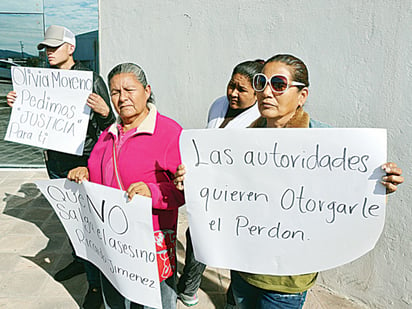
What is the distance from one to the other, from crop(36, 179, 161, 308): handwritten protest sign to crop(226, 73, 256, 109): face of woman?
1.09 metres

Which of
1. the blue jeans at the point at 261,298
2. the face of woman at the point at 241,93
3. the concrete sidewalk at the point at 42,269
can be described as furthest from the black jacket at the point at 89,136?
the blue jeans at the point at 261,298

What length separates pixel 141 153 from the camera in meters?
1.74

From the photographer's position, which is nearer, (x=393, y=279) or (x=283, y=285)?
(x=283, y=285)

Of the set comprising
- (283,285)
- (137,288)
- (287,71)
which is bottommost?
(137,288)

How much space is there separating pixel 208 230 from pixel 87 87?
1.41 meters

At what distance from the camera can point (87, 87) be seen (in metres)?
2.41

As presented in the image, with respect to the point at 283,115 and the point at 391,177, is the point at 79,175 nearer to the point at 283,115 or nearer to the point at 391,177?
the point at 283,115

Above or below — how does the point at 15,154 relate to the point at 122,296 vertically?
below

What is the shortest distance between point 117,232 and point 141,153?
15.9 inches

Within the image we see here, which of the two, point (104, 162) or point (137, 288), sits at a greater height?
point (104, 162)

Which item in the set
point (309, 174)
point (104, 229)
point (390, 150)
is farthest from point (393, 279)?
point (104, 229)

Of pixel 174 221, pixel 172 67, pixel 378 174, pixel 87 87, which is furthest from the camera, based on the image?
pixel 172 67

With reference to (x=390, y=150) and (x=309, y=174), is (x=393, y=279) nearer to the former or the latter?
(x=390, y=150)

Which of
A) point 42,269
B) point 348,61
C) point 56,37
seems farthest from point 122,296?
point 348,61
